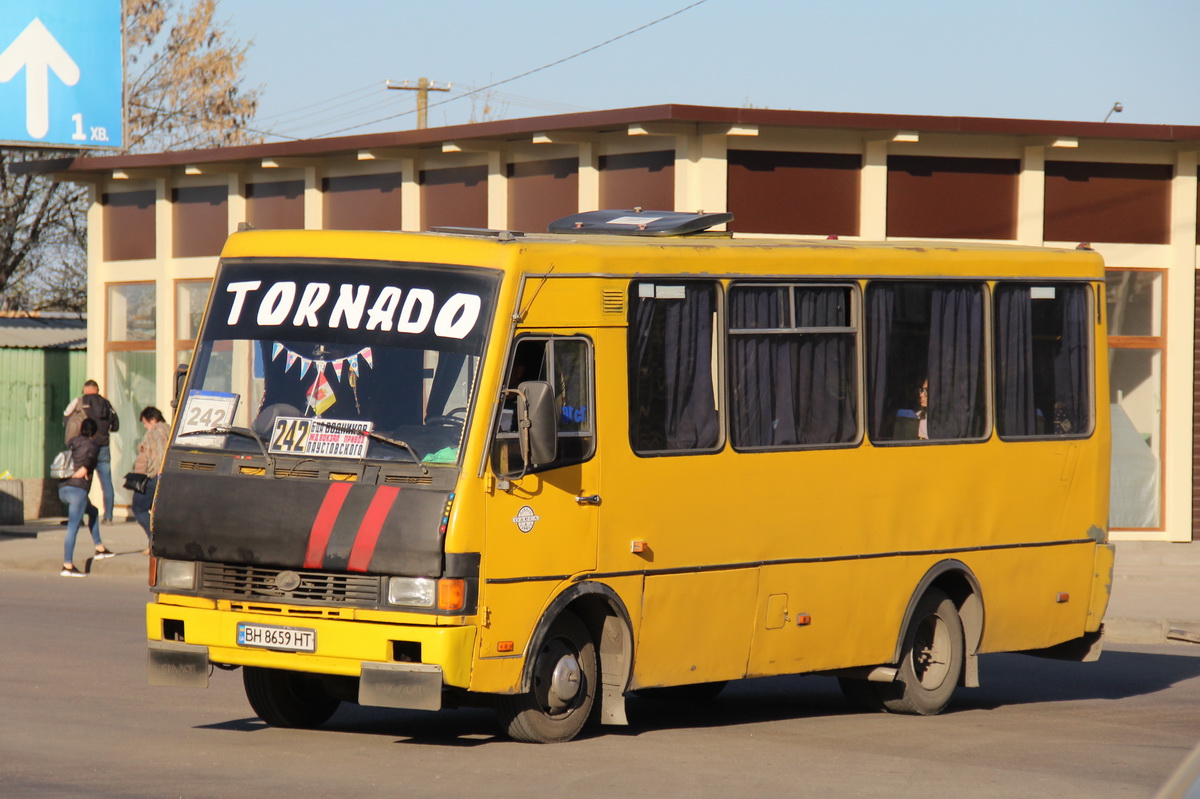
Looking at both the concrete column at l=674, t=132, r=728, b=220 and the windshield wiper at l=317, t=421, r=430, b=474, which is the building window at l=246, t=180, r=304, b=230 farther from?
the windshield wiper at l=317, t=421, r=430, b=474

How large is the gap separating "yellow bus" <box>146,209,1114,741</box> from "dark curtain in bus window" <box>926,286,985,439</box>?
2 cm

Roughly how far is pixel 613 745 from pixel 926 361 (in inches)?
139

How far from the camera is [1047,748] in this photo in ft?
32.5

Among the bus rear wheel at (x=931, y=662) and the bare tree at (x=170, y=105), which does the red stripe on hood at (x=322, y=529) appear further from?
the bare tree at (x=170, y=105)

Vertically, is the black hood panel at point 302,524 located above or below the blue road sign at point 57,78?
below

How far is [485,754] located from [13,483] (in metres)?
18.7

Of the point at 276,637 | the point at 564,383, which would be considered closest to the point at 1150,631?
the point at 564,383

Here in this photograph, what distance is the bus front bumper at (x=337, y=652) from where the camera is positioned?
8.68m

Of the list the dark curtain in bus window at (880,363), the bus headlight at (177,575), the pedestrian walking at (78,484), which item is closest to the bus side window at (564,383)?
the bus headlight at (177,575)

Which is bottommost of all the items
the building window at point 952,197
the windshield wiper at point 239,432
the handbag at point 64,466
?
the handbag at point 64,466

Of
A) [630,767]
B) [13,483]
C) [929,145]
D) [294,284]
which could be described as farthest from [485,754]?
[13,483]

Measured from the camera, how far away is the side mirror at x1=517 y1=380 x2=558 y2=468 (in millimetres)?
8992

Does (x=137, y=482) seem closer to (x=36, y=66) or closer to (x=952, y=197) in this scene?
(x=952, y=197)

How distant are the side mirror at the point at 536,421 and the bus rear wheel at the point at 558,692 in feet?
3.04
